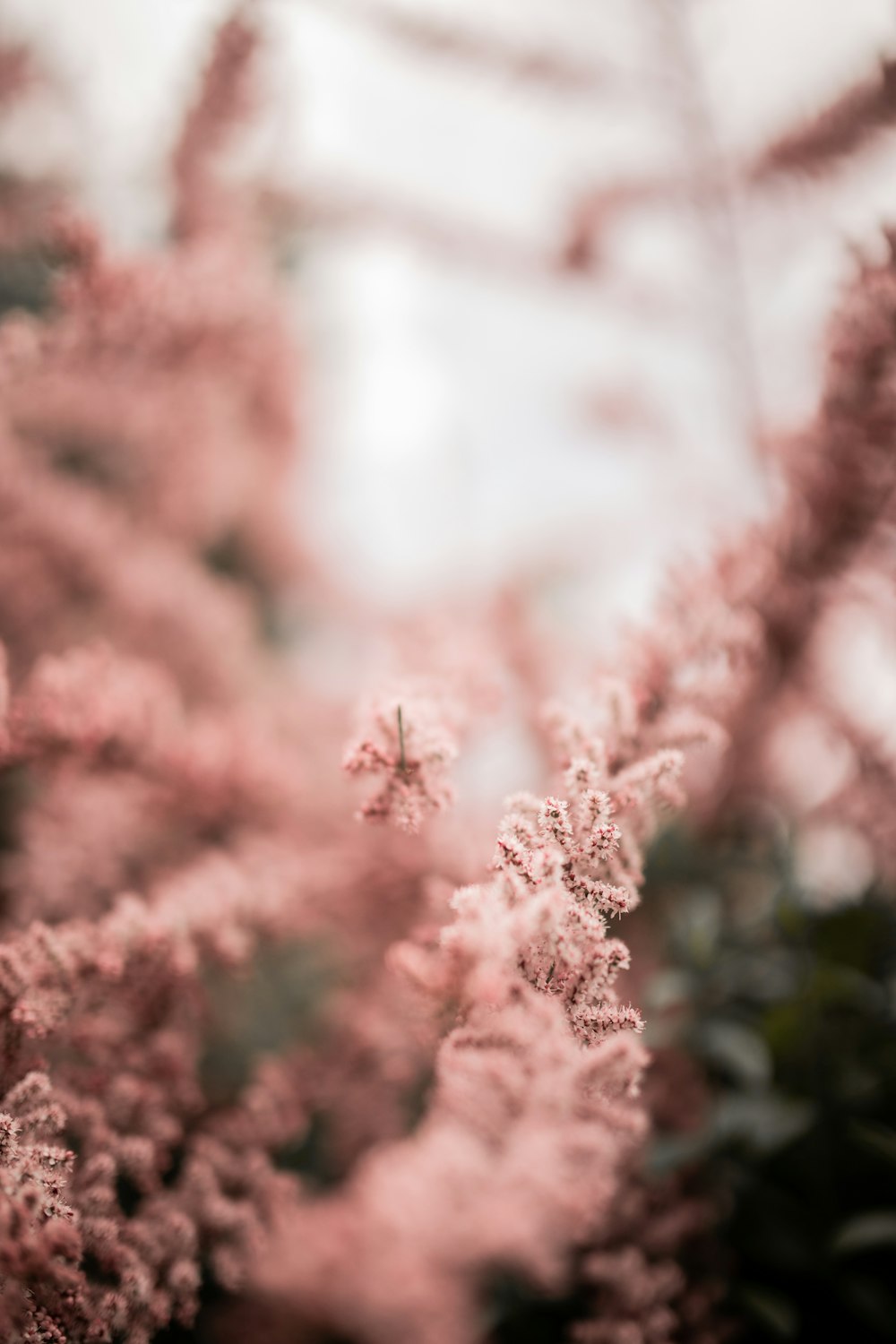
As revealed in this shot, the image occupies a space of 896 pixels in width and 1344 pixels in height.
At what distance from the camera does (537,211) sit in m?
1.03

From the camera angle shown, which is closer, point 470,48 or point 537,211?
point 470,48

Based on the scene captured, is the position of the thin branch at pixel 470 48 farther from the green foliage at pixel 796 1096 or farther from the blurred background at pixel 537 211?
the green foliage at pixel 796 1096

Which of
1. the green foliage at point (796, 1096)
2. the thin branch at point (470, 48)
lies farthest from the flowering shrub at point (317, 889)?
the thin branch at point (470, 48)

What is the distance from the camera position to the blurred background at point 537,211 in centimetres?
52

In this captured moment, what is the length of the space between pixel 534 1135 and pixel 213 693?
1.30 ft

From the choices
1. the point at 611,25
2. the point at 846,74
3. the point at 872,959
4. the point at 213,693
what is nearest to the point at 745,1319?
the point at 872,959

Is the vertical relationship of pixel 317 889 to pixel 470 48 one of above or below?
below

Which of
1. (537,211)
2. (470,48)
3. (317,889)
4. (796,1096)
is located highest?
(537,211)

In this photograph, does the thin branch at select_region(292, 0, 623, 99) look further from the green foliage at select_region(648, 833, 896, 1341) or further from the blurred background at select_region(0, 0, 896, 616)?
the green foliage at select_region(648, 833, 896, 1341)

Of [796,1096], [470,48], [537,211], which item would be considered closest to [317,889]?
[796,1096]

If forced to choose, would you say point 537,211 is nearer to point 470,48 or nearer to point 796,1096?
point 470,48

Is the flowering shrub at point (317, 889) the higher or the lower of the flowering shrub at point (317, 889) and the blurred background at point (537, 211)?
the lower

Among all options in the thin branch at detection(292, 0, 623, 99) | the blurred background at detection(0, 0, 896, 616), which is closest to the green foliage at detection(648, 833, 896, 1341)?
the blurred background at detection(0, 0, 896, 616)

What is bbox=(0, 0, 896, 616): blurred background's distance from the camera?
0.52m
